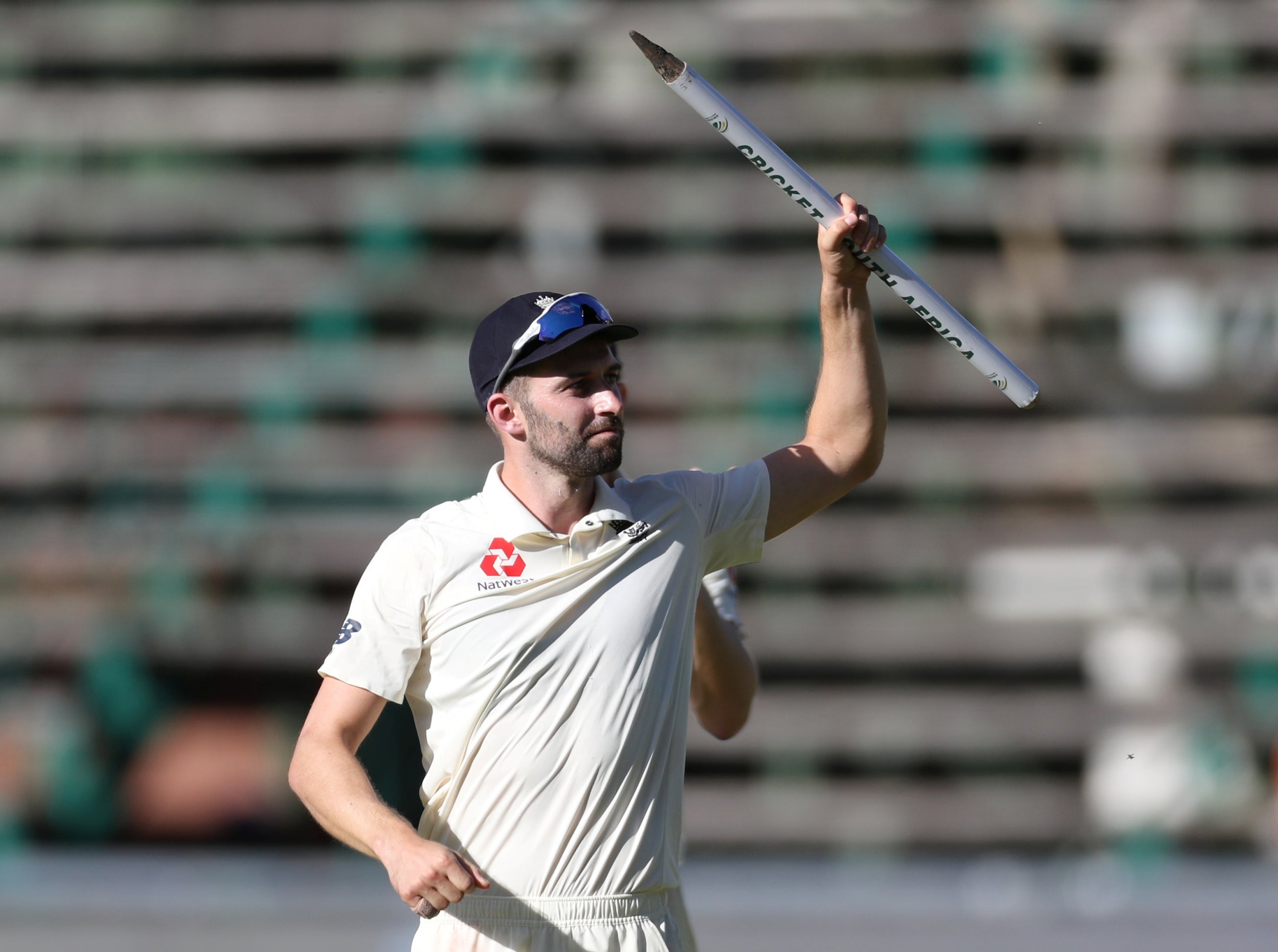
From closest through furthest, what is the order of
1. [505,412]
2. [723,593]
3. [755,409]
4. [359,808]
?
[359,808] < [505,412] < [723,593] < [755,409]

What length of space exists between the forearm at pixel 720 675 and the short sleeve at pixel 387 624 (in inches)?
32.0

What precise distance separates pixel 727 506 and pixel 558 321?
1.80 ft

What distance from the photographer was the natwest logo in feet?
9.20

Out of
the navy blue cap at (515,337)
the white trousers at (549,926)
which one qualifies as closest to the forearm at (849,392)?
the navy blue cap at (515,337)

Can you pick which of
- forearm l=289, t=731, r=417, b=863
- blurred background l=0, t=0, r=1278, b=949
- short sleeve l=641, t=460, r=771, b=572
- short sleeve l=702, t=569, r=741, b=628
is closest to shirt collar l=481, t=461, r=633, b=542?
short sleeve l=641, t=460, r=771, b=572

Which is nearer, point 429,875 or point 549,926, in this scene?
point 429,875

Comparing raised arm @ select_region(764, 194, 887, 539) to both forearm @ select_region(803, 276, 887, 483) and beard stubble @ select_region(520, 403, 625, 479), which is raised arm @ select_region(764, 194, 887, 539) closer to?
forearm @ select_region(803, 276, 887, 483)

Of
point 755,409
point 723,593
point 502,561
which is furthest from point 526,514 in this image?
point 755,409

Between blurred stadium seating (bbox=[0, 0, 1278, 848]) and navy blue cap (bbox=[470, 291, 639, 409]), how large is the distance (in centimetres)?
352

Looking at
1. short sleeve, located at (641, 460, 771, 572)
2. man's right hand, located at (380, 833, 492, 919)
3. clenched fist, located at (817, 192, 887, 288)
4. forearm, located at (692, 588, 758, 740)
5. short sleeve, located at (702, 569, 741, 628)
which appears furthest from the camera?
short sleeve, located at (702, 569, 741, 628)

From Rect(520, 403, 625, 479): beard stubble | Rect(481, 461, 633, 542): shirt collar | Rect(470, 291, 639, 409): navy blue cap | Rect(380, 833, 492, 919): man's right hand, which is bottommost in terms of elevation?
Rect(380, 833, 492, 919): man's right hand

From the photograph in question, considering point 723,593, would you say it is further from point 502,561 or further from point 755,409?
point 755,409

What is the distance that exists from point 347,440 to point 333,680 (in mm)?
4015

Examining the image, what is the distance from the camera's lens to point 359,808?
257 centimetres
